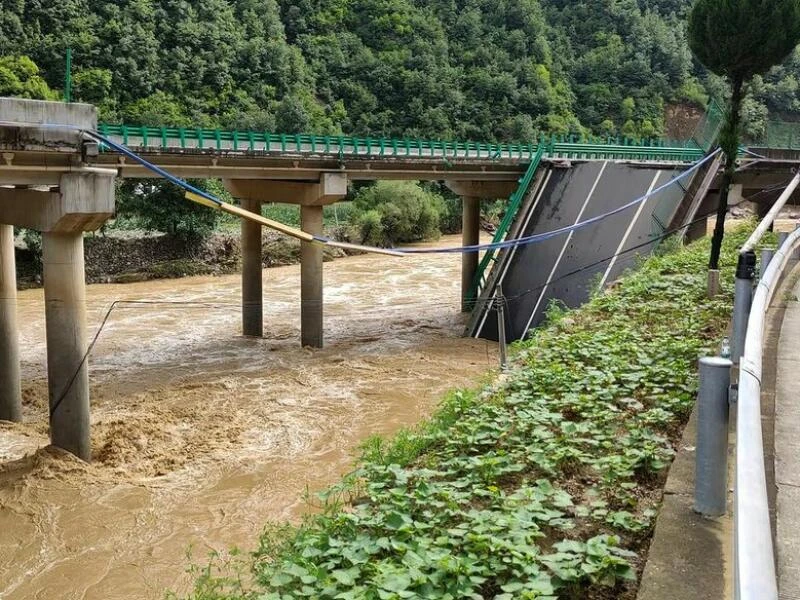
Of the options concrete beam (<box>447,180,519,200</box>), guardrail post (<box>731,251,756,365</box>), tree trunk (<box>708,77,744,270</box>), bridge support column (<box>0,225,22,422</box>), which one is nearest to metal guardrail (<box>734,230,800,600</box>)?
guardrail post (<box>731,251,756,365</box>)

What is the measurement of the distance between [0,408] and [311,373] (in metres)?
6.93

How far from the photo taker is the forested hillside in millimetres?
54188

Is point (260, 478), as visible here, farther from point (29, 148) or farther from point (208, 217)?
point (208, 217)

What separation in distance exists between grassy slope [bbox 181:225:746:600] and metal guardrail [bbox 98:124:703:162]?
13.4m

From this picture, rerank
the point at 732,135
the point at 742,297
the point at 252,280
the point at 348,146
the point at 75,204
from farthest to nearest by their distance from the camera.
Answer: the point at 252,280 → the point at 348,146 → the point at 75,204 → the point at 732,135 → the point at 742,297

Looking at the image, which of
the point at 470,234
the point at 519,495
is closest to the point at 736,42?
the point at 519,495

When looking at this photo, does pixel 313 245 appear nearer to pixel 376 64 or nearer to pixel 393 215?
pixel 393 215

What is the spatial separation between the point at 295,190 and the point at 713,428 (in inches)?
791

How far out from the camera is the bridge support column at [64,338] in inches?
498

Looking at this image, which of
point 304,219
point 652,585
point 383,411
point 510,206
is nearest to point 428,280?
point 510,206

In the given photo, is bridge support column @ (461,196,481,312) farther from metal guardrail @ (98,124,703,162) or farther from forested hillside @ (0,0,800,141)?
forested hillside @ (0,0,800,141)

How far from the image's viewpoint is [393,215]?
46344 millimetres

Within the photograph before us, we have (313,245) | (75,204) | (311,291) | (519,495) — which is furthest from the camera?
(311,291)

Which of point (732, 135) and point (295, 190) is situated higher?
point (732, 135)
